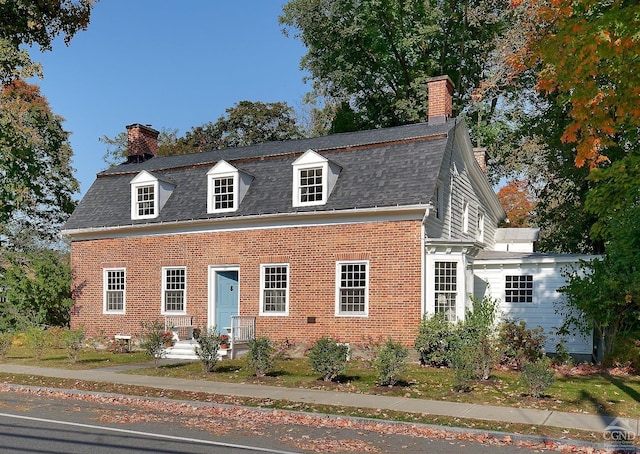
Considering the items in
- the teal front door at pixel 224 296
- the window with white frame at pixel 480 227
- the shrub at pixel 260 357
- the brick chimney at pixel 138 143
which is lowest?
the shrub at pixel 260 357

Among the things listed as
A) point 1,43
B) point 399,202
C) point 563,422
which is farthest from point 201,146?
point 563,422

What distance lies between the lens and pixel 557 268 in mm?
19141

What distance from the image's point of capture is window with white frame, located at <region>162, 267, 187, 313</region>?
2109cm

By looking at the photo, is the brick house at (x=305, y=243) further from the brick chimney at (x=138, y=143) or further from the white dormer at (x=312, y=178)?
the brick chimney at (x=138, y=143)

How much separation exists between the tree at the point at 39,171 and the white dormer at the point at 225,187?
342 inches

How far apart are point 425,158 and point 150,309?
1116 centimetres

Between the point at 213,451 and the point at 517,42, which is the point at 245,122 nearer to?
the point at 517,42

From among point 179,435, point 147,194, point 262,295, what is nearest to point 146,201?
point 147,194

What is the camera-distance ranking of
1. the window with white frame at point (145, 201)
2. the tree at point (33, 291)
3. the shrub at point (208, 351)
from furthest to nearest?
the tree at point (33, 291), the window with white frame at point (145, 201), the shrub at point (208, 351)

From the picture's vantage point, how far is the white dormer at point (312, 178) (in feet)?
62.2

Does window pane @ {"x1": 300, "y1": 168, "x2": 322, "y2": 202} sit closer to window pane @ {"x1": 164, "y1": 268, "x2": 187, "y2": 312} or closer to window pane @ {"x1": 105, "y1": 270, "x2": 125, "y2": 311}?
window pane @ {"x1": 164, "y1": 268, "x2": 187, "y2": 312}

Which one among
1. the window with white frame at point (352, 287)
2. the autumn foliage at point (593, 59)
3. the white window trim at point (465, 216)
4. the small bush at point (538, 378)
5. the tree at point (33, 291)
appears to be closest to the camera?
the autumn foliage at point (593, 59)

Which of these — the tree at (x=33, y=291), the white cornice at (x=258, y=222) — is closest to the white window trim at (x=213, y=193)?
the white cornice at (x=258, y=222)

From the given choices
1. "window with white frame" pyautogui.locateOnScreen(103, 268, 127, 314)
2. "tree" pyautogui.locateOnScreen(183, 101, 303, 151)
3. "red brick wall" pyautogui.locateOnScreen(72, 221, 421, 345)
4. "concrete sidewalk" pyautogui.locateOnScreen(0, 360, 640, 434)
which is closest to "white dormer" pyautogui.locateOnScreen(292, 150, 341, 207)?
"red brick wall" pyautogui.locateOnScreen(72, 221, 421, 345)
